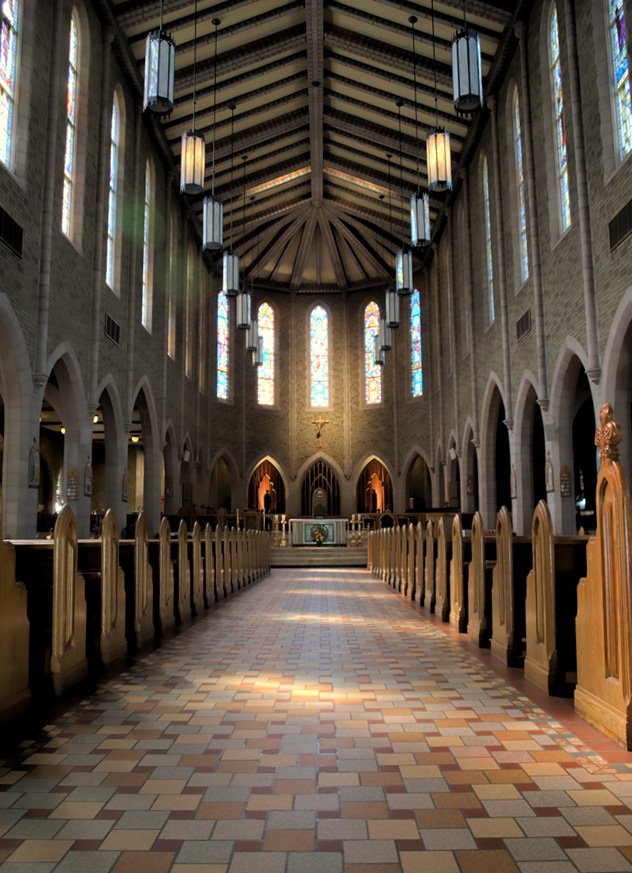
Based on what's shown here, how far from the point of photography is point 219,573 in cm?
978

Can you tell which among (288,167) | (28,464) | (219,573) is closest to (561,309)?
(219,573)

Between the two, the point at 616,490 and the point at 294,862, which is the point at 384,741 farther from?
the point at 616,490

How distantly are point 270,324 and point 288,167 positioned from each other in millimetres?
7745

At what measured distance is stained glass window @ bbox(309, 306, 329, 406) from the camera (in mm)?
28094

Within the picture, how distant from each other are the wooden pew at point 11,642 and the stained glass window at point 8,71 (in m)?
8.15

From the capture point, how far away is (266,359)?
27.9 meters

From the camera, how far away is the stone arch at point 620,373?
9.47 meters

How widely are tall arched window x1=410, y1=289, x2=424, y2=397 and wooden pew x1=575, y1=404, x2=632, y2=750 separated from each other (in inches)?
875

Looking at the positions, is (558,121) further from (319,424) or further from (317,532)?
(319,424)

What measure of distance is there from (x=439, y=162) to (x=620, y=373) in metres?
4.00

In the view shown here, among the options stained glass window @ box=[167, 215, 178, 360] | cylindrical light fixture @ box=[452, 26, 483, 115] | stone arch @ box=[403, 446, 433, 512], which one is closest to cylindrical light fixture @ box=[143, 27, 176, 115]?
cylindrical light fixture @ box=[452, 26, 483, 115]

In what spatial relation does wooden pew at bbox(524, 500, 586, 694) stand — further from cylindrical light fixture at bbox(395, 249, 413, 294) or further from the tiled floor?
cylindrical light fixture at bbox(395, 249, 413, 294)

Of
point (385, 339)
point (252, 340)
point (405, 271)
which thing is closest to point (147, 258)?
point (252, 340)

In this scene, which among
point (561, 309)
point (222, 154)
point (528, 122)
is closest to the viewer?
point (561, 309)
